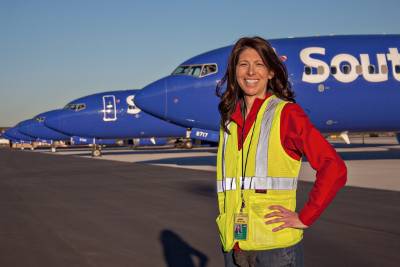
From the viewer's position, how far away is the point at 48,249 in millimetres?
8117

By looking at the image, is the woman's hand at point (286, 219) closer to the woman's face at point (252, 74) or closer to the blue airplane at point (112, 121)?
the woman's face at point (252, 74)

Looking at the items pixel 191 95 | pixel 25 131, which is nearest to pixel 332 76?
pixel 191 95

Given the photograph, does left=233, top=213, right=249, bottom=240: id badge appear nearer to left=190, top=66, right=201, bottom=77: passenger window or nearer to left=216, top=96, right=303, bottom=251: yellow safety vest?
left=216, top=96, right=303, bottom=251: yellow safety vest

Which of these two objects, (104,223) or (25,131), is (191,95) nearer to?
(104,223)

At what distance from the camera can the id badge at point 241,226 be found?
2949 mm

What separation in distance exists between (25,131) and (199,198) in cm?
5535

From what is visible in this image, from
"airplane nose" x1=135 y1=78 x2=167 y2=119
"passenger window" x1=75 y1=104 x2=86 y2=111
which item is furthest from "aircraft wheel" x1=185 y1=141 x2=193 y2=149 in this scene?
"airplane nose" x1=135 y1=78 x2=167 y2=119

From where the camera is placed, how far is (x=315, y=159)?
295 centimetres

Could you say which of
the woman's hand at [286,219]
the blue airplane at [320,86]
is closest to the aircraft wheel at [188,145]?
the blue airplane at [320,86]

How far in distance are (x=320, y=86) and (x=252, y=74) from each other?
18.6 metres

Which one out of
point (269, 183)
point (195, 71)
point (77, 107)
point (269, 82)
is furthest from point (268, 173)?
point (77, 107)

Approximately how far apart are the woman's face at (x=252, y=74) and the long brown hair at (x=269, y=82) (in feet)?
0.09

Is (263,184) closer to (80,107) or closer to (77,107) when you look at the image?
(80,107)

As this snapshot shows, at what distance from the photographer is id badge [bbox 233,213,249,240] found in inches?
116
